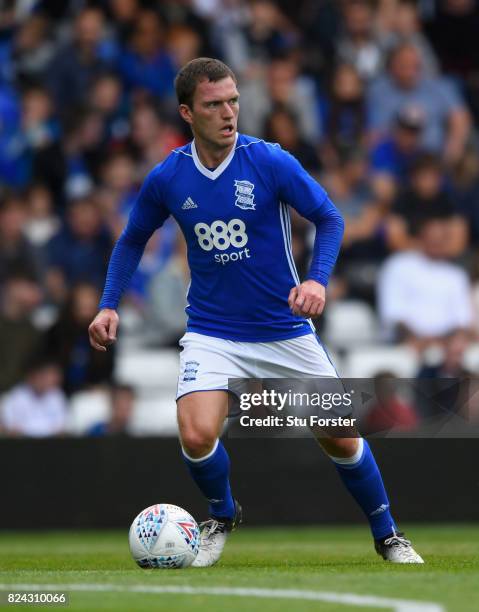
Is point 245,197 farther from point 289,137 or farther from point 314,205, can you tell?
point 289,137

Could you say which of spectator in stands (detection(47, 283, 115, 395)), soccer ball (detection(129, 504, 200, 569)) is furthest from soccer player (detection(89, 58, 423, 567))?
spectator in stands (detection(47, 283, 115, 395))

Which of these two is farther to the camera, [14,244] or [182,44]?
[182,44]

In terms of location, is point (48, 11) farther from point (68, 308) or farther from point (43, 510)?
point (43, 510)

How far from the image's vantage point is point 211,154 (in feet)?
24.3

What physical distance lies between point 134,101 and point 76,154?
81 cm

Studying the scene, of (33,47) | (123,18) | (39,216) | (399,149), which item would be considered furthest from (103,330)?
(33,47)

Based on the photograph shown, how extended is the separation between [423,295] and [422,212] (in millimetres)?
846

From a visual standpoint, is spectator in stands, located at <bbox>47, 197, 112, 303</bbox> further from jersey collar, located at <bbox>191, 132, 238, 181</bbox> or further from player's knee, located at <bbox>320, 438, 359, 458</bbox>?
player's knee, located at <bbox>320, 438, 359, 458</bbox>

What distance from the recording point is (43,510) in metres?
12.2

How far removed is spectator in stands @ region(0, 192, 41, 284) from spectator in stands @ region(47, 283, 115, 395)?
73cm

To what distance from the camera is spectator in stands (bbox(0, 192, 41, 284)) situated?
1332cm

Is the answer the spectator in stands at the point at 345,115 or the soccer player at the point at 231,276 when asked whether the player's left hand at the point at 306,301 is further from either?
the spectator in stands at the point at 345,115

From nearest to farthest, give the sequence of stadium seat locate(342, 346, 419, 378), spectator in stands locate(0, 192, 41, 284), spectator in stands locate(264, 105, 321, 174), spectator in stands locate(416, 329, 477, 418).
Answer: spectator in stands locate(416, 329, 477, 418) → stadium seat locate(342, 346, 419, 378) → spectator in stands locate(0, 192, 41, 284) → spectator in stands locate(264, 105, 321, 174)

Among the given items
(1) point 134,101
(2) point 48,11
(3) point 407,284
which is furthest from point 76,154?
(3) point 407,284
